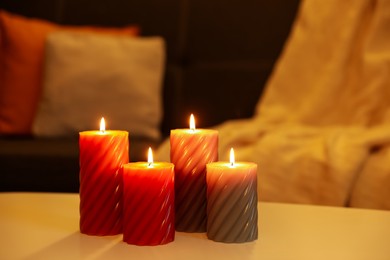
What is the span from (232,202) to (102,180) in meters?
0.17

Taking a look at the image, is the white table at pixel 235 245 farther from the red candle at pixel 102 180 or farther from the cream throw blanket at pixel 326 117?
the cream throw blanket at pixel 326 117

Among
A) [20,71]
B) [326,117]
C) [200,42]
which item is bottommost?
[326,117]

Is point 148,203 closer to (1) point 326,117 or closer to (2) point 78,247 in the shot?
(2) point 78,247

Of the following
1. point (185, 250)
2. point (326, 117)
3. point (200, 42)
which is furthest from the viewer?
point (200, 42)

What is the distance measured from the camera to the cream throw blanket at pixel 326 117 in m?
1.44

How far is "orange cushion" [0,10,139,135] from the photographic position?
2121 millimetres

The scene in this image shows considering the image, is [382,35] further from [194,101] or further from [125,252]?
[125,252]

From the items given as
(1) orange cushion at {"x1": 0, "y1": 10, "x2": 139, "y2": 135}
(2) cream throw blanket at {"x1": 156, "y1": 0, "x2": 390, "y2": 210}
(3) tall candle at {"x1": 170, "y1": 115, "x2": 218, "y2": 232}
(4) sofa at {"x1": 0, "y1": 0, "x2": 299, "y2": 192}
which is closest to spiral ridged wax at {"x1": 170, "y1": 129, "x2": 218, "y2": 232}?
(3) tall candle at {"x1": 170, "y1": 115, "x2": 218, "y2": 232}

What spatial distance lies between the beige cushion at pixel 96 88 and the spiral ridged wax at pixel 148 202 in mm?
1255

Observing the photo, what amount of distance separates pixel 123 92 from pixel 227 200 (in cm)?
134

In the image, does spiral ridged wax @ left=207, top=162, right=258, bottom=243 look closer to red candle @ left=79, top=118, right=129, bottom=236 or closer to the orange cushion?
red candle @ left=79, top=118, right=129, bottom=236

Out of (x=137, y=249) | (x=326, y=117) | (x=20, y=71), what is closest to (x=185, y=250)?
(x=137, y=249)

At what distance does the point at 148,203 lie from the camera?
2.50 feet

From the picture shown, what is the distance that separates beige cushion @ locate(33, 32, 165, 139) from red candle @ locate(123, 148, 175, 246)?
1.25m
